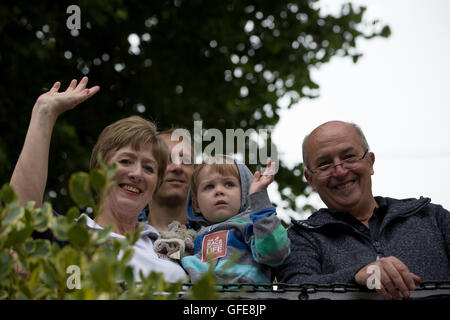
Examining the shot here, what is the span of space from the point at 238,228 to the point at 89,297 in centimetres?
201

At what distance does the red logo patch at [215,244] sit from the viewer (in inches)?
107

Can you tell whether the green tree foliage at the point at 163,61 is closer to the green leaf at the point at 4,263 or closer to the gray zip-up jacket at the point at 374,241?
the gray zip-up jacket at the point at 374,241

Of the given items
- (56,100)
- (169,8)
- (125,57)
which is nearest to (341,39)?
(169,8)

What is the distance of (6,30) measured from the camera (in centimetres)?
579

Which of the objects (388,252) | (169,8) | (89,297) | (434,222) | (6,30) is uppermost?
(169,8)

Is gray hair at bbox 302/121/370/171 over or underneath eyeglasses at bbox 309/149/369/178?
over

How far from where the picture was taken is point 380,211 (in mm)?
2906

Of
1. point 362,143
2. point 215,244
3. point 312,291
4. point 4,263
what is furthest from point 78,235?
point 362,143

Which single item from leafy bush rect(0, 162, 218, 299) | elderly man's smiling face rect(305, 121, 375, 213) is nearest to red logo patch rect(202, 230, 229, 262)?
elderly man's smiling face rect(305, 121, 375, 213)

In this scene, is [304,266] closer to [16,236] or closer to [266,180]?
[266,180]

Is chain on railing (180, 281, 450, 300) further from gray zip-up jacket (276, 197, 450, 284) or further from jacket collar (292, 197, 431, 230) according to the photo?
jacket collar (292, 197, 431, 230)

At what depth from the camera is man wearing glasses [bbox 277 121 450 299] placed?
2516 millimetres

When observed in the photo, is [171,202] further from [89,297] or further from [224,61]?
[224,61]

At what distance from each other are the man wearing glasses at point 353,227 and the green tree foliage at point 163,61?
318 cm
